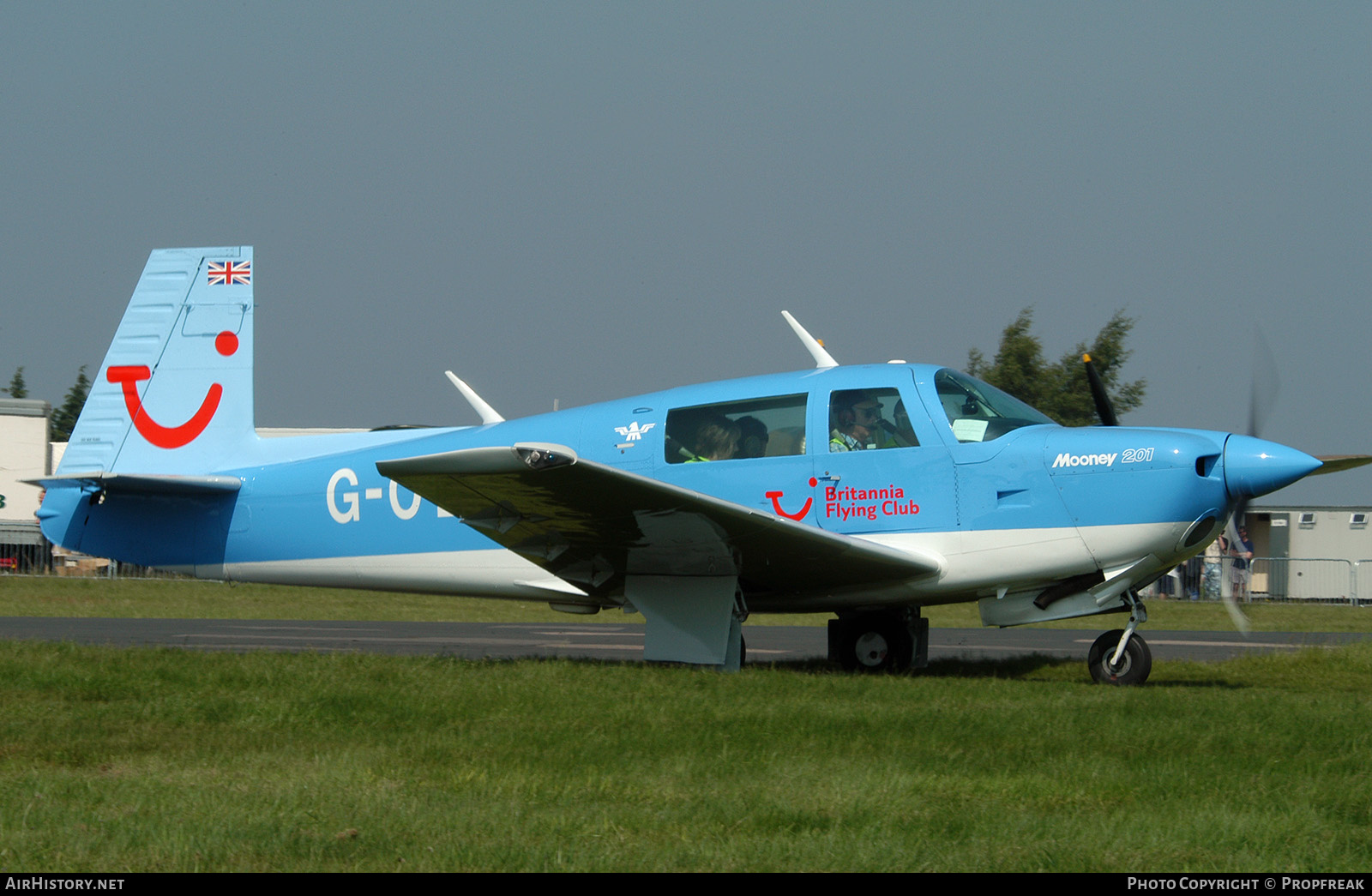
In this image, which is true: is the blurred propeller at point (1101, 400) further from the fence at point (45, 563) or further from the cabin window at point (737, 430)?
the fence at point (45, 563)

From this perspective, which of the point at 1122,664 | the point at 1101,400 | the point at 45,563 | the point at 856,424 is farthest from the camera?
the point at 45,563

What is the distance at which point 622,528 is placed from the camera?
821 cm

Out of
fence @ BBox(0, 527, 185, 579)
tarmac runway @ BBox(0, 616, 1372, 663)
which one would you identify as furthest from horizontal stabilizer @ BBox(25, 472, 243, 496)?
fence @ BBox(0, 527, 185, 579)

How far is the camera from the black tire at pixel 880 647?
962 centimetres

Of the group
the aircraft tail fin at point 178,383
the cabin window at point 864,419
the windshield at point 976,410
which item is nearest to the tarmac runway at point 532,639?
the aircraft tail fin at point 178,383

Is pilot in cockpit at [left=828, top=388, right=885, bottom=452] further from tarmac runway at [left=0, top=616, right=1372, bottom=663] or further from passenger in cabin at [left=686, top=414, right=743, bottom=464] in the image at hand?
tarmac runway at [left=0, top=616, right=1372, bottom=663]

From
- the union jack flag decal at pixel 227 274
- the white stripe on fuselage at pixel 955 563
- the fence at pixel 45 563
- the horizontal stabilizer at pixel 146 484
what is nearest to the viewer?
the white stripe on fuselage at pixel 955 563

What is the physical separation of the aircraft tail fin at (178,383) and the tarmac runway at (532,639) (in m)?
1.73

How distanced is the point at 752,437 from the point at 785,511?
2.07 ft

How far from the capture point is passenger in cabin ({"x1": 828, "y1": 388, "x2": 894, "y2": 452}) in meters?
8.74

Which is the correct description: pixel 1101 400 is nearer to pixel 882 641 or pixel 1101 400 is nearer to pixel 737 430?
pixel 882 641

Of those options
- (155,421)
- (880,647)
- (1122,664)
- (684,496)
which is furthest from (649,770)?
(155,421)

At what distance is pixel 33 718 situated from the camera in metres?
5.91

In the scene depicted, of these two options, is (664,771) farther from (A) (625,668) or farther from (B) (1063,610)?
(B) (1063,610)
